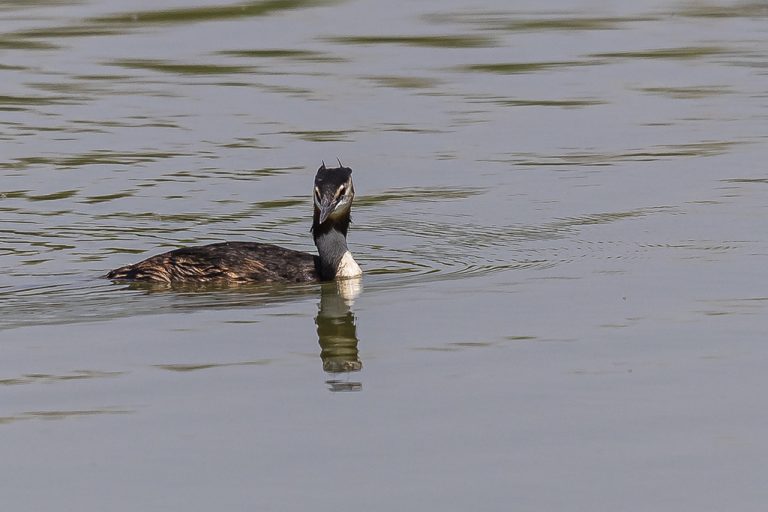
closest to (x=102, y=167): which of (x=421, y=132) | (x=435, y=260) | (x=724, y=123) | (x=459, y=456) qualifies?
(x=421, y=132)

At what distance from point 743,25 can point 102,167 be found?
12.8 meters

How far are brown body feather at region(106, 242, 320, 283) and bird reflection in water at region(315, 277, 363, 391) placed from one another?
380mm

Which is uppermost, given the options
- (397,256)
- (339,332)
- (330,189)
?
(330,189)

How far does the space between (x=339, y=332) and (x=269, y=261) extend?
200 cm

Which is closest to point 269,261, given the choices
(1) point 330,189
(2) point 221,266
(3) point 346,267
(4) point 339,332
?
(2) point 221,266

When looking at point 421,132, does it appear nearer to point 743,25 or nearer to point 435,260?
point 435,260

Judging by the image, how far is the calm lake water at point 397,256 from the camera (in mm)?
8625

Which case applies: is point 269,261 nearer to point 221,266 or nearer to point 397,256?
point 221,266

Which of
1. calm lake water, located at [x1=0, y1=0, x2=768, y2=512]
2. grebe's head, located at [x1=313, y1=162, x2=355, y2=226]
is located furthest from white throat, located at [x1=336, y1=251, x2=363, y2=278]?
grebe's head, located at [x1=313, y1=162, x2=355, y2=226]

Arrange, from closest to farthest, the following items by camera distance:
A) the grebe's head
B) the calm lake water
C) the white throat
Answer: the calm lake water, the grebe's head, the white throat

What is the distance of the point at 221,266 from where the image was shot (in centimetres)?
1410

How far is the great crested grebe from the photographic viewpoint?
46.0 ft

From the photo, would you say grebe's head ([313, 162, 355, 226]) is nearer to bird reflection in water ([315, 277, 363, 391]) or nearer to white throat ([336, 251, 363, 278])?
white throat ([336, 251, 363, 278])

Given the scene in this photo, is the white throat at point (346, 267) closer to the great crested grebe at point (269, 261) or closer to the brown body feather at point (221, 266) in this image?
the great crested grebe at point (269, 261)
